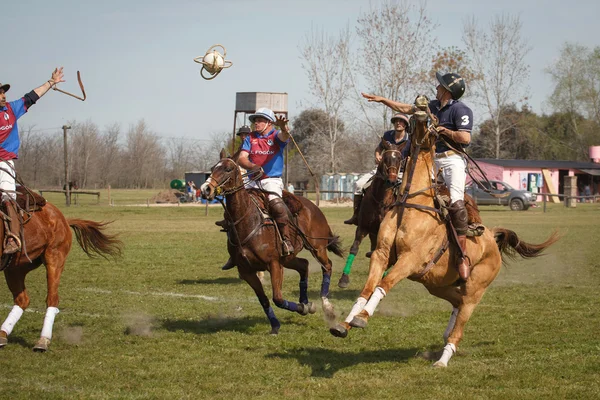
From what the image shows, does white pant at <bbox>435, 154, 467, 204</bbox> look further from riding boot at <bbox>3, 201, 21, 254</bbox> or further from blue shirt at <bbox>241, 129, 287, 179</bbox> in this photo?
riding boot at <bbox>3, 201, 21, 254</bbox>

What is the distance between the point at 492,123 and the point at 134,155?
63.7 meters

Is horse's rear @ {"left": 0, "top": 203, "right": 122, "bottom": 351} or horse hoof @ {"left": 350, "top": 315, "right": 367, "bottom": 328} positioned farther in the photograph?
horse's rear @ {"left": 0, "top": 203, "right": 122, "bottom": 351}

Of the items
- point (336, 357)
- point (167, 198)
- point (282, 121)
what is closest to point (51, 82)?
point (282, 121)

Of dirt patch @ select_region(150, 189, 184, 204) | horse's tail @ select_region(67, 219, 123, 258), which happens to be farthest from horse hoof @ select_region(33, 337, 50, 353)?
dirt patch @ select_region(150, 189, 184, 204)

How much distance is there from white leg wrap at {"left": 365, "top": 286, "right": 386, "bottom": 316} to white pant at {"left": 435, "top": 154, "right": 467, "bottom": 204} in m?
1.77

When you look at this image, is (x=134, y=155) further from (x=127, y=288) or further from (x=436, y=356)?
(x=436, y=356)

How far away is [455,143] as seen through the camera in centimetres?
897

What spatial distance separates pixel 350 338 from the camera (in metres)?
9.88

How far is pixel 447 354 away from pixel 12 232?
18.7 feet

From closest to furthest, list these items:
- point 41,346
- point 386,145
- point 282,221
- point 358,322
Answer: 1. point 358,322
2. point 41,346
3. point 282,221
4. point 386,145

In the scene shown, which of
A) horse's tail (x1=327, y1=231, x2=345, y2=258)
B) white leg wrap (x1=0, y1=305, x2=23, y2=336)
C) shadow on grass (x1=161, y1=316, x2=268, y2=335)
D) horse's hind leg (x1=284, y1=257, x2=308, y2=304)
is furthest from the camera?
horse's tail (x1=327, y1=231, x2=345, y2=258)

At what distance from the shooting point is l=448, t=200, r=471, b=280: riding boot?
8.51 metres

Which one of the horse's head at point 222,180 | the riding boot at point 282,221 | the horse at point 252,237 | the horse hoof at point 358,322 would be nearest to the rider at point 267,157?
the riding boot at point 282,221

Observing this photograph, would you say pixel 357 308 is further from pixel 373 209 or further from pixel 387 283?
pixel 373 209
